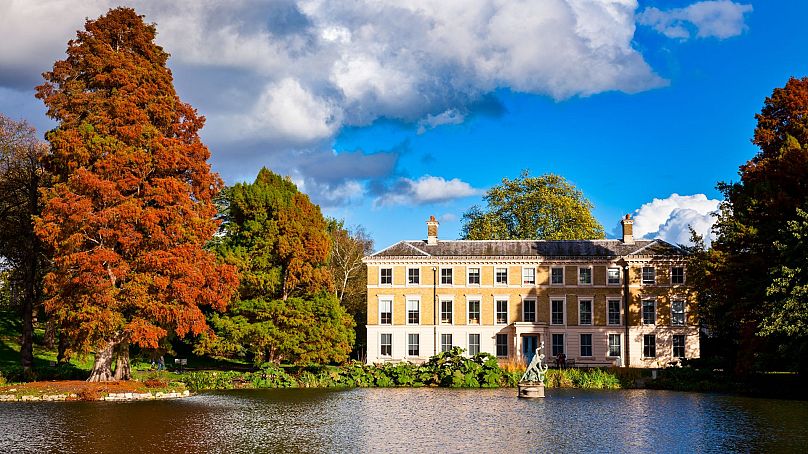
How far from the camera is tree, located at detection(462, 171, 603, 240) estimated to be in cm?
7369

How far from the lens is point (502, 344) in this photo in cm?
5903

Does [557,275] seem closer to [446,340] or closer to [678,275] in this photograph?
[678,275]

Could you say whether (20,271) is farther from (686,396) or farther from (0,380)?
(686,396)

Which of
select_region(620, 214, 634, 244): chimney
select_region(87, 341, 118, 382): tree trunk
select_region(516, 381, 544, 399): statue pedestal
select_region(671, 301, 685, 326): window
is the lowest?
select_region(516, 381, 544, 399): statue pedestal

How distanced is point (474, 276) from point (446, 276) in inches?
85.8

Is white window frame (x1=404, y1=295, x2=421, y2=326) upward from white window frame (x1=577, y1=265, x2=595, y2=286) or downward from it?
downward

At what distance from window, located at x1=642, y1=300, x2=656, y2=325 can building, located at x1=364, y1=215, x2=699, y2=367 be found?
75 mm

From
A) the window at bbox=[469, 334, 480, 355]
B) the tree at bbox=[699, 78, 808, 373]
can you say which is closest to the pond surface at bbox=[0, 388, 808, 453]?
the tree at bbox=[699, 78, 808, 373]

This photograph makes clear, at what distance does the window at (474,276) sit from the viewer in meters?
59.9

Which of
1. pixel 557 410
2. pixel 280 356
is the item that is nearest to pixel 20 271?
pixel 280 356

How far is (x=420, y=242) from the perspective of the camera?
62156mm

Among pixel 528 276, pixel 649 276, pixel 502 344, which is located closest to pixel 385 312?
pixel 502 344

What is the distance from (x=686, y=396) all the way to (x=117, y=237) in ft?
91.3

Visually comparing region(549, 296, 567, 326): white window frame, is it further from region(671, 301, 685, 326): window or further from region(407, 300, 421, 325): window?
region(407, 300, 421, 325): window
